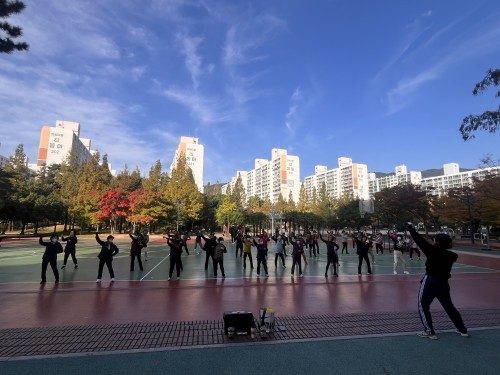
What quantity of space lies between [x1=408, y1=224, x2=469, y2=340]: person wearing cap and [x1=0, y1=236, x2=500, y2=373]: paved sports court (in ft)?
1.16

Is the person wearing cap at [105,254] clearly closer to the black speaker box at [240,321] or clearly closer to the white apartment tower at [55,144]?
the black speaker box at [240,321]

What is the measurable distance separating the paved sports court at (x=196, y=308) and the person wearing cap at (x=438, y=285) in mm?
354

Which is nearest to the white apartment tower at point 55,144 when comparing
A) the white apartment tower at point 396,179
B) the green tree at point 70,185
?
the green tree at point 70,185

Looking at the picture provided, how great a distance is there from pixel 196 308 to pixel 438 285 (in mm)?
5281

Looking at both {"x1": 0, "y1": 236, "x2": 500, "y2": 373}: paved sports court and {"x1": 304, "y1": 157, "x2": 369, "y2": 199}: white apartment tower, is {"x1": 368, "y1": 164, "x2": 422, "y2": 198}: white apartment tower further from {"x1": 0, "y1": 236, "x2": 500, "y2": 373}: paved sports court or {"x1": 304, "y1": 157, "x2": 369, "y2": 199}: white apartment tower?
{"x1": 0, "y1": 236, "x2": 500, "y2": 373}: paved sports court

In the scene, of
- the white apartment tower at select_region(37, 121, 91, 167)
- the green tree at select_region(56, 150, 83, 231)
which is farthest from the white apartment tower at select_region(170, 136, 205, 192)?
the green tree at select_region(56, 150, 83, 231)

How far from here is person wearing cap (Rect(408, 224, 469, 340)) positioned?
5086 mm

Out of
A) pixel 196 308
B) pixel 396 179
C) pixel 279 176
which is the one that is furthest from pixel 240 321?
pixel 396 179

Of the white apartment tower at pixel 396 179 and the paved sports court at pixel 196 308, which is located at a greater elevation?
the white apartment tower at pixel 396 179

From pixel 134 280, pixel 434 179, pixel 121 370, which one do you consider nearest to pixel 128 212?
pixel 134 280

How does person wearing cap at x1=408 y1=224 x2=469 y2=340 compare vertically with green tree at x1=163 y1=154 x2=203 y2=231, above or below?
below

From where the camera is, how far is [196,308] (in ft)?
24.5

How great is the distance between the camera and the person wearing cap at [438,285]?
5086mm

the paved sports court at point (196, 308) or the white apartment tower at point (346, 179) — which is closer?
the paved sports court at point (196, 308)
